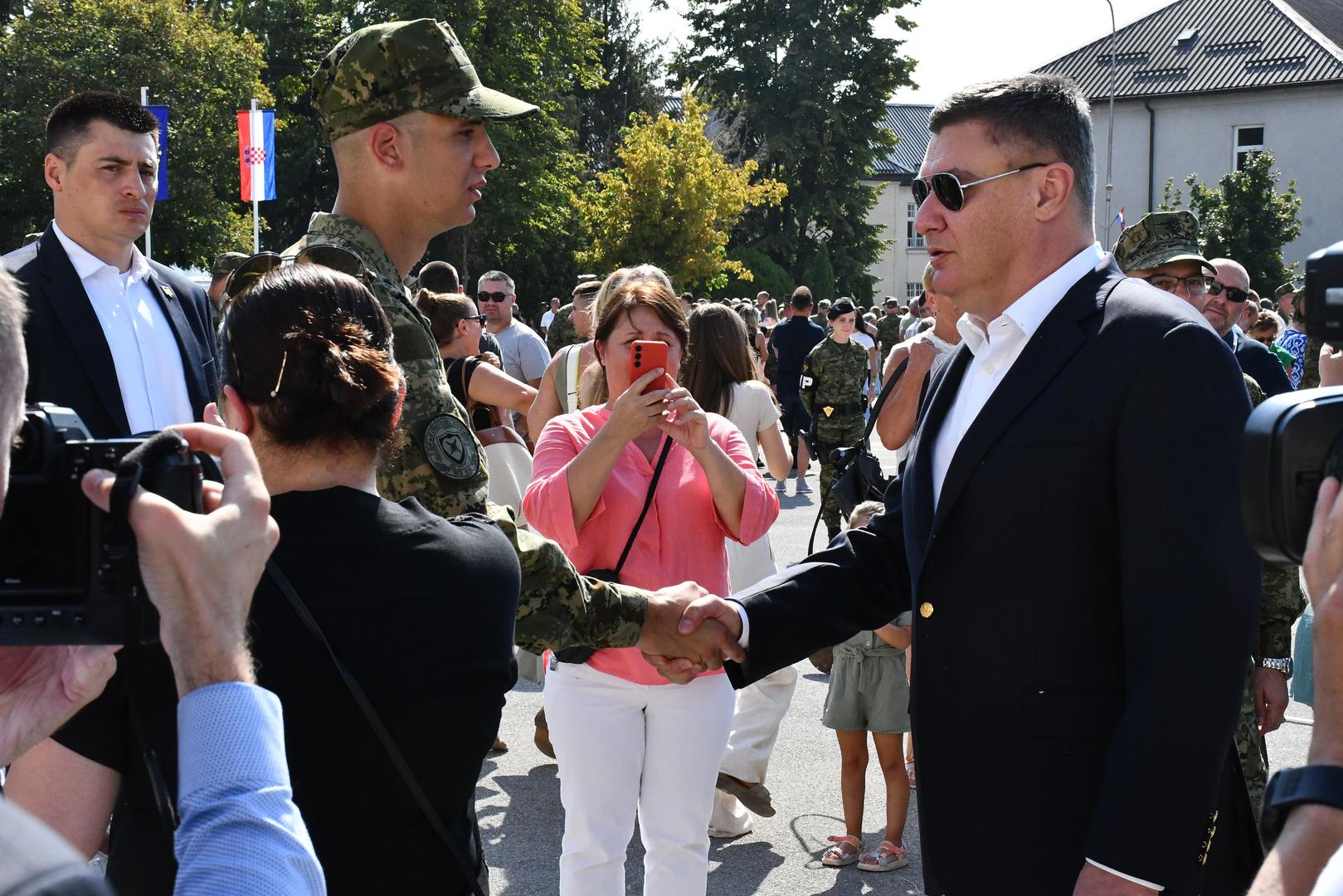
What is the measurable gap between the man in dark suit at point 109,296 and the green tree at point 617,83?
172 feet

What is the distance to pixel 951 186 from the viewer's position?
2.87m

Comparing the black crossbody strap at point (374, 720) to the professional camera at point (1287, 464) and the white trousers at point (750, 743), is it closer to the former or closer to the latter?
the professional camera at point (1287, 464)

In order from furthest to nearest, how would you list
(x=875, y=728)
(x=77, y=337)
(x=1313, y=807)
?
(x=875, y=728) → (x=77, y=337) → (x=1313, y=807)

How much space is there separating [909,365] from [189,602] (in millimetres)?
5801

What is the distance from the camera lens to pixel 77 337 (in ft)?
14.6

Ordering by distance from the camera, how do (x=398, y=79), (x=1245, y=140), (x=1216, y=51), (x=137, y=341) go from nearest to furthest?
1. (x=398, y=79)
2. (x=137, y=341)
3. (x=1245, y=140)
4. (x=1216, y=51)

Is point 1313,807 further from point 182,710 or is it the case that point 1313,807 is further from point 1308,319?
point 182,710

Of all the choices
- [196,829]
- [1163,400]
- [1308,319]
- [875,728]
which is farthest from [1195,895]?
[875,728]

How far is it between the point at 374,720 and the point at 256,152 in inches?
957

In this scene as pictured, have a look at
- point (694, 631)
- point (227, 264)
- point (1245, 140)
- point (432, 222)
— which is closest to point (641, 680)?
point (694, 631)

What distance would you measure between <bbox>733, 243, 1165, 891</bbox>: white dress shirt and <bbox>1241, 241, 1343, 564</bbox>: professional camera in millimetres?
1085

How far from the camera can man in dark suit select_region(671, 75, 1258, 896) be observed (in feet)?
7.89

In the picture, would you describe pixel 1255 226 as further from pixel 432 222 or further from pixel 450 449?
pixel 450 449

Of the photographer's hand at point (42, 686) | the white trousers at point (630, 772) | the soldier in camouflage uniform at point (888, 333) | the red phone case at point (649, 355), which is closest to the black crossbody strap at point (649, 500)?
the red phone case at point (649, 355)
